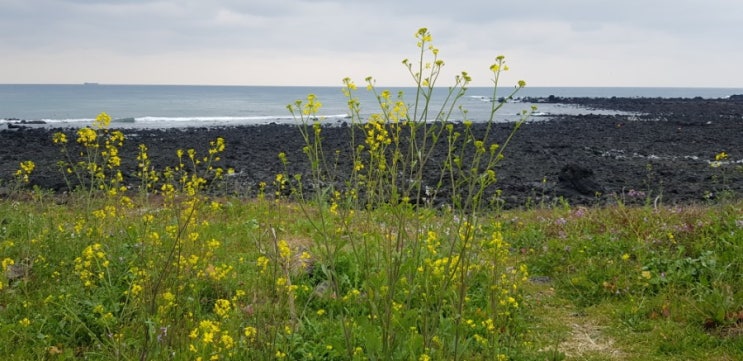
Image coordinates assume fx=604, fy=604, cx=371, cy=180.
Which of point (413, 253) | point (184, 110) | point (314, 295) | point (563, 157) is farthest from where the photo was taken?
point (184, 110)

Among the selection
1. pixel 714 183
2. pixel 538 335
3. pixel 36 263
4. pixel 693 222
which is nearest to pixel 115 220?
pixel 36 263

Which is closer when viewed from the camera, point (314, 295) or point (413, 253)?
point (413, 253)

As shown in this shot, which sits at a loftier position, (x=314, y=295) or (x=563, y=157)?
(x=563, y=157)

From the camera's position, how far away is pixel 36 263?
5.54m

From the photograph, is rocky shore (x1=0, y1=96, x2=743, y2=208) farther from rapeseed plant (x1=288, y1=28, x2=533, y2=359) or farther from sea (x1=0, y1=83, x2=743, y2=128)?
rapeseed plant (x1=288, y1=28, x2=533, y2=359)

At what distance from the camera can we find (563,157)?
21.6 m

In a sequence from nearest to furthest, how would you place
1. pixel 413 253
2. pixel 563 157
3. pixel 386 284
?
pixel 413 253
pixel 386 284
pixel 563 157

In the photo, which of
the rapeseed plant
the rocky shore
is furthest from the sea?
the rocky shore

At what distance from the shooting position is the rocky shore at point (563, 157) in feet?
49.3

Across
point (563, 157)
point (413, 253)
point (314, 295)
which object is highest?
point (413, 253)

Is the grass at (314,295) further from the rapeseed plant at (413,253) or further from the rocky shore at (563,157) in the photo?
the rocky shore at (563,157)

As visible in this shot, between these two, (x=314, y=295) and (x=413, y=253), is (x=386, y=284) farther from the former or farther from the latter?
(x=413, y=253)

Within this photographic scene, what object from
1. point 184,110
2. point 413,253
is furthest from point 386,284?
point 184,110

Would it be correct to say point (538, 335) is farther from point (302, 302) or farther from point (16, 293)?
point (16, 293)
